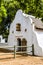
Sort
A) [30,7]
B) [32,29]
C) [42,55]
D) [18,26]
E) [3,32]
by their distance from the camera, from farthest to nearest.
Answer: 1. [3,32]
2. [30,7]
3. [18,26]
4. [32,29]
5. [42,55]

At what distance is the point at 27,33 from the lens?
77.3 ft

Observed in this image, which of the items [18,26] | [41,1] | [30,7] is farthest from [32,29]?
[30,7]

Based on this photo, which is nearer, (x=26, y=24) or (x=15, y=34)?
(x=26, y=24)

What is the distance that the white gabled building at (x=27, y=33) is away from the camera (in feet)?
72.3

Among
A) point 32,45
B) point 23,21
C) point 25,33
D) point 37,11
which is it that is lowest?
point 32,45

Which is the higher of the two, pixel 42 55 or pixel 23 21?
pixel 23 21

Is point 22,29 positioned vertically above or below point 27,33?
above

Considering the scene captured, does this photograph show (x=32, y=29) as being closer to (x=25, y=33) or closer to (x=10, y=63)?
(x=25, y=33)

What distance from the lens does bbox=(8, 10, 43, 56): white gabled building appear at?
22.0m

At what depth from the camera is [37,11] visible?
102 ft

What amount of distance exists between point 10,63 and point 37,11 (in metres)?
16.3

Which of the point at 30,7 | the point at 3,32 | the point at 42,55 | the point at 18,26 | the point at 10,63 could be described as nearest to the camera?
the point at 10,63

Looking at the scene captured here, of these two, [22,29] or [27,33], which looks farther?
[22,29]

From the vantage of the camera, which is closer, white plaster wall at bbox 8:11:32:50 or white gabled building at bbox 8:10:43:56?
white gabled building at bbox 8:10:43:56
